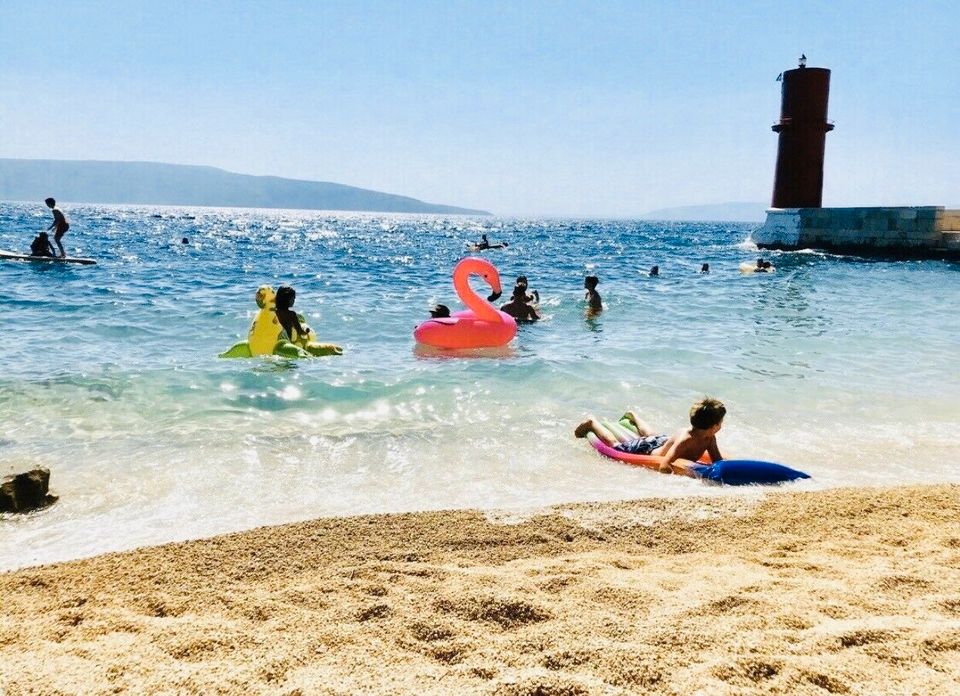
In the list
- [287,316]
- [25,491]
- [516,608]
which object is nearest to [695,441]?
[516,608]

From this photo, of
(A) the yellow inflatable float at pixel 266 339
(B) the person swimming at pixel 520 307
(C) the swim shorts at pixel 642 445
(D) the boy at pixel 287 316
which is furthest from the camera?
(B) the person swimming at pixel 520 307

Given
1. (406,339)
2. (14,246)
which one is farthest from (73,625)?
(14,246)

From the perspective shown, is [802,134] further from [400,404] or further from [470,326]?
[400,404]

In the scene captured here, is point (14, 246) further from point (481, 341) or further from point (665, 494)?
point (665, 494)

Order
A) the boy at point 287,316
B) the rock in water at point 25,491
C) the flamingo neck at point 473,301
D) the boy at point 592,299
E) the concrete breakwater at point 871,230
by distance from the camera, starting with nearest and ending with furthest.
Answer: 1. the rock in water at point 25,491
2. the boy at point 287,316
3. the flamingo neck at point 473,301
4. the boy at point 592,299
5. the concrete breakwater at point 871,230

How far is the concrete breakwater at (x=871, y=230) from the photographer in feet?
93.4

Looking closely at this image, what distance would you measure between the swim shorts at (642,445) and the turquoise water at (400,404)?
30 centimetres

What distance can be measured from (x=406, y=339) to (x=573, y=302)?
6.02 m

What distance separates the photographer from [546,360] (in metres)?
9.34

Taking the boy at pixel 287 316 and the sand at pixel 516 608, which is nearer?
the sand at pixel 516 608

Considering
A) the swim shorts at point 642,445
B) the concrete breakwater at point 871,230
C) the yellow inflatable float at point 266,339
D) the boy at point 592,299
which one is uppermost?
the concrete breakwater at point 871,230

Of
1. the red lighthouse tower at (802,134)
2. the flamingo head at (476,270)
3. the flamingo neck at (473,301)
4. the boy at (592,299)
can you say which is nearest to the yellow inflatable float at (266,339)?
the flamingo neck at (473,301)

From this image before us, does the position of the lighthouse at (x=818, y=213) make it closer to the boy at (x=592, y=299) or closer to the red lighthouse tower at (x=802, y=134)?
the red lighthouse tower at (x=802, y=134)

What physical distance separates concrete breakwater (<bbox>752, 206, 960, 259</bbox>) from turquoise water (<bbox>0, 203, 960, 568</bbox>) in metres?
15.5
